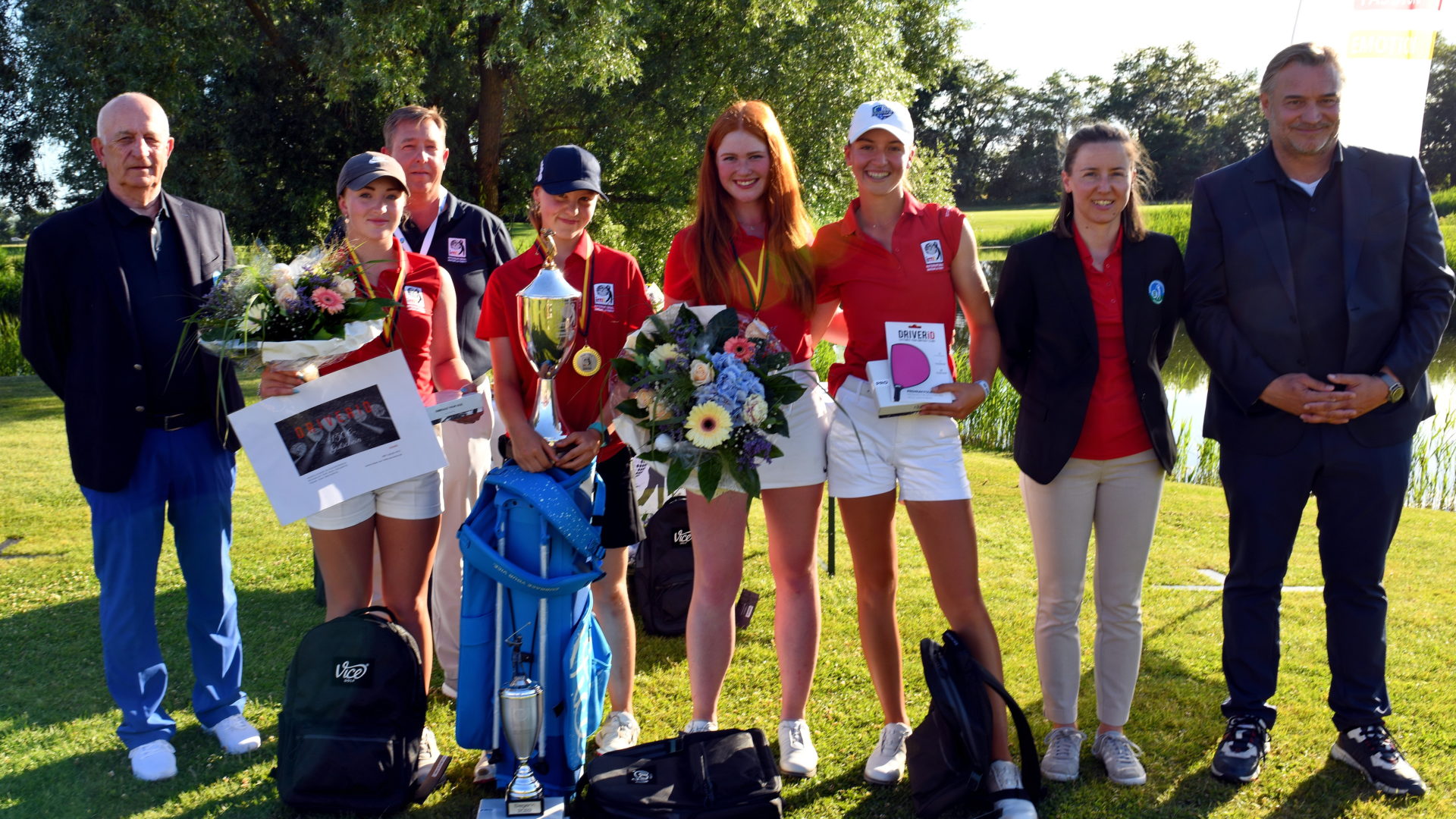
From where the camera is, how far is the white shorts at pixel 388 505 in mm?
→ 3262

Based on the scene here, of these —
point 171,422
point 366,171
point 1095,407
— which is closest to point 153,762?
point 171,422

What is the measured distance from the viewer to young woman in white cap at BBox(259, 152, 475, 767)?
3285 mm

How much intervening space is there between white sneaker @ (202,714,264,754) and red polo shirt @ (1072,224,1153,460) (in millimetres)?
3067

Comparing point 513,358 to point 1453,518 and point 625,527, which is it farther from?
point 1453,518

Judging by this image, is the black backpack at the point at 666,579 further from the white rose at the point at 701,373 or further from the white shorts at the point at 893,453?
the white rose at the point at 701,373

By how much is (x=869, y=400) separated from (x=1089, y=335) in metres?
0.74

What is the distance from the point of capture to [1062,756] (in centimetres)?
339

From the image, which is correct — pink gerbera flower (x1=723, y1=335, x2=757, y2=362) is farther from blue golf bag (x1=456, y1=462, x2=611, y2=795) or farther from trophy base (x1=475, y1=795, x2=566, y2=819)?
trophy base (x1=475, y1=795, x2=566, y2=819)

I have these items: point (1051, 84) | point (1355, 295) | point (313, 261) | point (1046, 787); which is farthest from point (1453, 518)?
point (1051, 84)

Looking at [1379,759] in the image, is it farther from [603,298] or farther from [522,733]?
[603,298]

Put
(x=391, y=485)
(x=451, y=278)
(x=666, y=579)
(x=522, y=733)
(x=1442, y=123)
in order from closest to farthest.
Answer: (x=522, y=733), (x=391, y=485), (x=451, y=278), (x=666, y=579), (x=1442, y=123)

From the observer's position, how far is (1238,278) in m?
3.38

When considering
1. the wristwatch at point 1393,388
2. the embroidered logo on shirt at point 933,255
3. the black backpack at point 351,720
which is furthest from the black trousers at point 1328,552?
the black backpack at point 351,720

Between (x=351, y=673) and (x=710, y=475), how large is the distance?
134 cm
